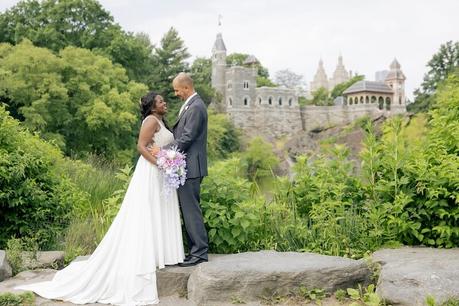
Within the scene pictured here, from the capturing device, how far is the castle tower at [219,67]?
6281 cm

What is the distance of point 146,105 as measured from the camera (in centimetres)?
513

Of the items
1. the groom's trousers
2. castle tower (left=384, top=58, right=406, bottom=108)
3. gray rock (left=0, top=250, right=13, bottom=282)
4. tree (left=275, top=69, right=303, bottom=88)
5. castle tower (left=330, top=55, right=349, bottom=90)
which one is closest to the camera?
the groom's trousers

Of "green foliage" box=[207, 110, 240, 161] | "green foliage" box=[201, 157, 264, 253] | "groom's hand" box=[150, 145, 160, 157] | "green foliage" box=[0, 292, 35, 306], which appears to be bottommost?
"green foliage" box=[0, 292, 35, 306]

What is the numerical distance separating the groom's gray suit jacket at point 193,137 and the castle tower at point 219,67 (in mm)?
57242

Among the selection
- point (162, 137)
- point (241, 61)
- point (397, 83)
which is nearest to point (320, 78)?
point (397, 83)

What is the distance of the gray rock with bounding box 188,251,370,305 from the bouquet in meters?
0.76

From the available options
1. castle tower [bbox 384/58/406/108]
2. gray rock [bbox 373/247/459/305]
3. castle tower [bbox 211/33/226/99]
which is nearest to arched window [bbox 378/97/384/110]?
castle tower [bbox 384/58/406/108]

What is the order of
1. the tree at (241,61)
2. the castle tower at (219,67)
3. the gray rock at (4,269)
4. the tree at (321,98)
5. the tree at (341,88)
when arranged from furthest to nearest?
the tree at (341,88)
the tree at (321,98)
the tree at (241,61)
the castle tower at (219,67)
the gray rock at (4,269)

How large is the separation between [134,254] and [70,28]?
30429 mm

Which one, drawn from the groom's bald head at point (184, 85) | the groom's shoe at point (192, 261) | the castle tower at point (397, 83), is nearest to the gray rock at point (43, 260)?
the groom's shoe at point (192, 261)

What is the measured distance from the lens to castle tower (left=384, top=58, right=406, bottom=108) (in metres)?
70.9

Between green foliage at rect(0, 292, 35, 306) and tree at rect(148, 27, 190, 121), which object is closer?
green foliage at rect(0, 292, 35, 306)

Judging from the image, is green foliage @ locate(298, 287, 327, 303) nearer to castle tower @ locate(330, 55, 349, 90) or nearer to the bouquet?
the bouquet

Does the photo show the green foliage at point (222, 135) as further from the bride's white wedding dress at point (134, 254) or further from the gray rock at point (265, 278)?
the gray rock at point (265, 278)
